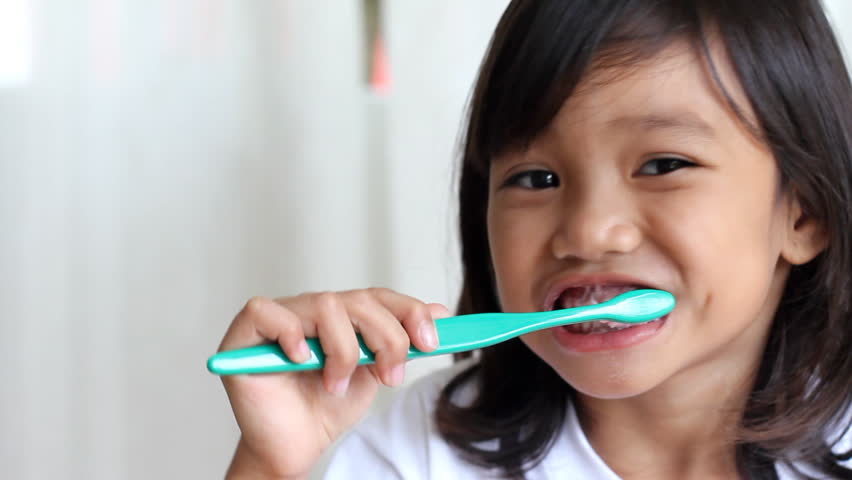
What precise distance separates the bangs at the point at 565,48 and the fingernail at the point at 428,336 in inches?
8.0

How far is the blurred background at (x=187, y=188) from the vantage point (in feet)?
3.19

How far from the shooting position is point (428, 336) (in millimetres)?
580

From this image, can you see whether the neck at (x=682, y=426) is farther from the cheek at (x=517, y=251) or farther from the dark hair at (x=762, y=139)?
the cheek at (x=517, y=251)

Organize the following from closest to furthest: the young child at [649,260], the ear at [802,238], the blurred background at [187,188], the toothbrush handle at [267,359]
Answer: the toothbrush handle at [267,359], the young child at [649,260], the ear at [802,238], the blurred background at [187,188]

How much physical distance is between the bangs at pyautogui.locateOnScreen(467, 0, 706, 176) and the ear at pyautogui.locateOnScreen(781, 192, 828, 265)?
181 mm

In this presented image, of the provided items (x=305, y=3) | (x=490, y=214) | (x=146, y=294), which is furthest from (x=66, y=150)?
(x=490, y=214)

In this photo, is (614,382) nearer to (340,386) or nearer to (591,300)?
(591,300)

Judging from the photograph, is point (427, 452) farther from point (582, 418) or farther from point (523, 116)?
point (523, 116)

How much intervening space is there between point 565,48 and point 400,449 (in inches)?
15.3

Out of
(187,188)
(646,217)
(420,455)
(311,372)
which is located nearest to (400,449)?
(420,455)

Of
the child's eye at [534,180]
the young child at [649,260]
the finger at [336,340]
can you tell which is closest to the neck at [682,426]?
the young child at [649,260]

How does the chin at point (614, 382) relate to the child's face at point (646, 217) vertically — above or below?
below

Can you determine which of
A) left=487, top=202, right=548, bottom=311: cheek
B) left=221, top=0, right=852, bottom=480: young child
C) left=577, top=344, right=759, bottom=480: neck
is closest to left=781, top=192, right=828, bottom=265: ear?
left=221, top=0, right=852, bottom=480: young child

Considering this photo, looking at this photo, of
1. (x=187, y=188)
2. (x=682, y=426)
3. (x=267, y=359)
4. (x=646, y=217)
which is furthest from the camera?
(x=187, y=188)
